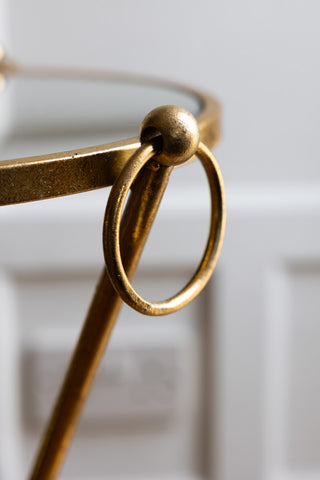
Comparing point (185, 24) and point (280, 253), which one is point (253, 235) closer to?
point (280, 253)

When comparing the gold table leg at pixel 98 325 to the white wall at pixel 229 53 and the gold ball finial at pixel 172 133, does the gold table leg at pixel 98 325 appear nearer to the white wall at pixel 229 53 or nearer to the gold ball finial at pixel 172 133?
the gold ball finial at pixel 172 133

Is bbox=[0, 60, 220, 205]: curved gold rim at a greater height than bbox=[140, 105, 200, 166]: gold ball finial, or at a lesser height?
lesser

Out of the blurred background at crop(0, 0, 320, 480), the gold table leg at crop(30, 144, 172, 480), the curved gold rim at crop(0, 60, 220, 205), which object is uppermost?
the curved gold rim at crop(0, 60, 220, 205)

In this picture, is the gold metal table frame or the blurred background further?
the blurred background

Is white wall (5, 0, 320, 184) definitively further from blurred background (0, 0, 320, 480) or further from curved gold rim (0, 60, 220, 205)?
curved gold rim (0, 60, 220, 205)

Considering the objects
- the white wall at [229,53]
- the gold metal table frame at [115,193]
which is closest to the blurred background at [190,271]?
the white wall at [229,53]

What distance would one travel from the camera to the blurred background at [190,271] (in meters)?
0.82

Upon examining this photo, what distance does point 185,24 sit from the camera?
2.68ft

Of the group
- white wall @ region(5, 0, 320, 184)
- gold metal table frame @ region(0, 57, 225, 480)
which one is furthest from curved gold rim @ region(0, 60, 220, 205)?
white wall @ region(5, 0, 320, 184)

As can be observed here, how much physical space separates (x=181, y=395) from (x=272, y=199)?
26cm

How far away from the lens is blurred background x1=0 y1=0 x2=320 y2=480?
82cm

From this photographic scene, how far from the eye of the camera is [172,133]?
24 cm

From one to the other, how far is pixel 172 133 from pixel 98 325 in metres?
0.09

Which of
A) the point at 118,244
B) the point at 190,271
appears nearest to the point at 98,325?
the point at 118,244
